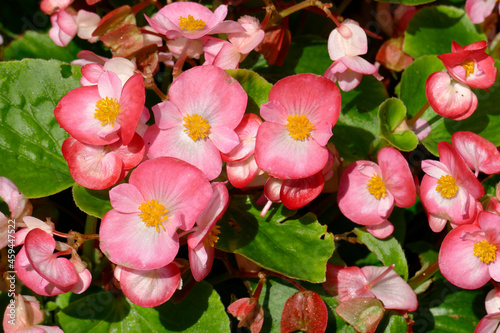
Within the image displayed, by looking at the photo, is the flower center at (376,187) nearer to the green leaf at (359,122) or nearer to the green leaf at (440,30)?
the green leaf at (359,122)

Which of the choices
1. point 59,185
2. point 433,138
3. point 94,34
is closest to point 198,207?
point 59,185

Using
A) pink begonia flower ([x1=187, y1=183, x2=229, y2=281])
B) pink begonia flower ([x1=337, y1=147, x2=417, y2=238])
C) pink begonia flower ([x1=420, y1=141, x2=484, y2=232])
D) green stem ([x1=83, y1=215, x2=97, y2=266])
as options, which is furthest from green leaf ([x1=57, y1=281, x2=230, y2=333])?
pink begonia flower ([x1=420, y1=141, x2=484, y2=232])

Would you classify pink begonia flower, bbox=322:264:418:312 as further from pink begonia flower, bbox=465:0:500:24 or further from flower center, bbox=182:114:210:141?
pink begonia flower, bbox=465:0:500:24

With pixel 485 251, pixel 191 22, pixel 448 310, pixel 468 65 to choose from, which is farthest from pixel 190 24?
pixel 448 310

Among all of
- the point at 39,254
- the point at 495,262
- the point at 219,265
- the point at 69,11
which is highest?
the point at 69,11

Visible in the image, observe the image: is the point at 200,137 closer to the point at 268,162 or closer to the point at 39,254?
the point at 268,162

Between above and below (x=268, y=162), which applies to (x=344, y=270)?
below
